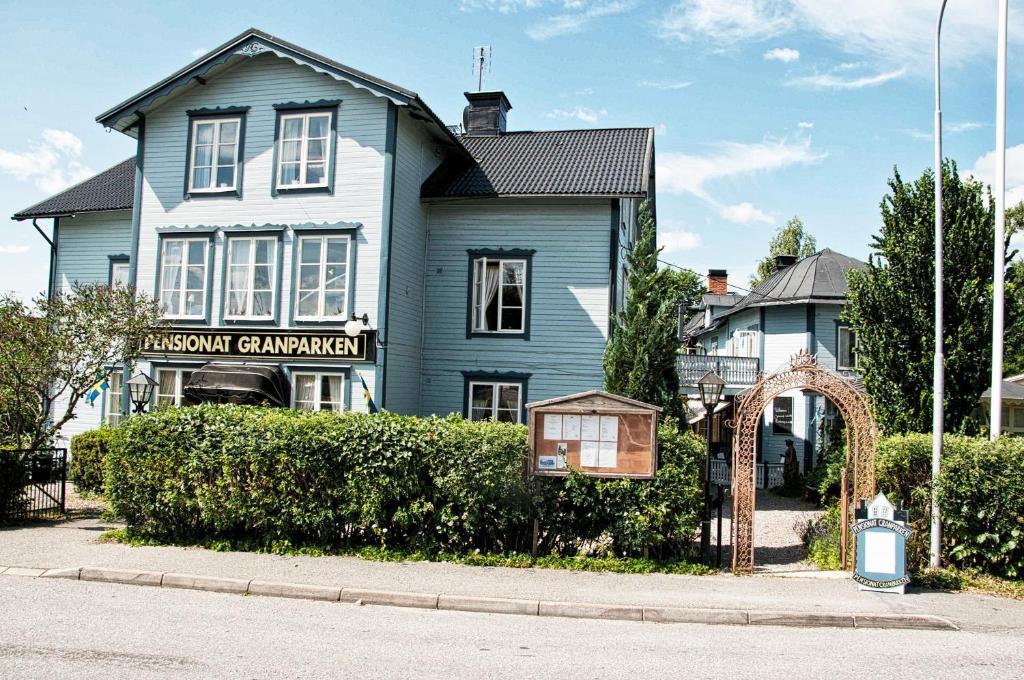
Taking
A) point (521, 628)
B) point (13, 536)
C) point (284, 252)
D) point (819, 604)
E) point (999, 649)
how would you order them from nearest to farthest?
1. point (999, 649)
2. point (521, 628)
3. point (819, 604)
4. point (13, 536)
5. point (284, 252)

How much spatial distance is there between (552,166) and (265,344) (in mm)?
8416

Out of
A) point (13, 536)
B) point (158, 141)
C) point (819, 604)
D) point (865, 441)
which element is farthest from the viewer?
point (158, 141)

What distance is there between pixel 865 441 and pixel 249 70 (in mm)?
15903

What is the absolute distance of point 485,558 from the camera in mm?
11211

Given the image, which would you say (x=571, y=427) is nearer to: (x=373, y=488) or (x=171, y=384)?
(x=373, y=488)

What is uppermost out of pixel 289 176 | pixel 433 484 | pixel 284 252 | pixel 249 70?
pixel 249 70

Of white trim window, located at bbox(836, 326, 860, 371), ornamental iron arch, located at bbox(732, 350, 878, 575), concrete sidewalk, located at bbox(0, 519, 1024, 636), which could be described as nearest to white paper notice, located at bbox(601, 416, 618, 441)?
ornamental iron arch, located at bbox(732, 350, 878, 575)

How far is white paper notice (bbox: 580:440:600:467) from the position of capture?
11297mm

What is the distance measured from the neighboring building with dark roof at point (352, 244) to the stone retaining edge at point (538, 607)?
7.55m

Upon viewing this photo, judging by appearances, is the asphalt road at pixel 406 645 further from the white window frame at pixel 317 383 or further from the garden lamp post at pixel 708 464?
the white window frame at pixel 317 383

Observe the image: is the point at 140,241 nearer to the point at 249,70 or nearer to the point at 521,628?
the point at 249,70

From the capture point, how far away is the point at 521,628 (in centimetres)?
860

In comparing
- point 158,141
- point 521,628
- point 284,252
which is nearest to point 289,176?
point 284,252

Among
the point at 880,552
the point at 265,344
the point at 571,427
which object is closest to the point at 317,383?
the point at 265,344
